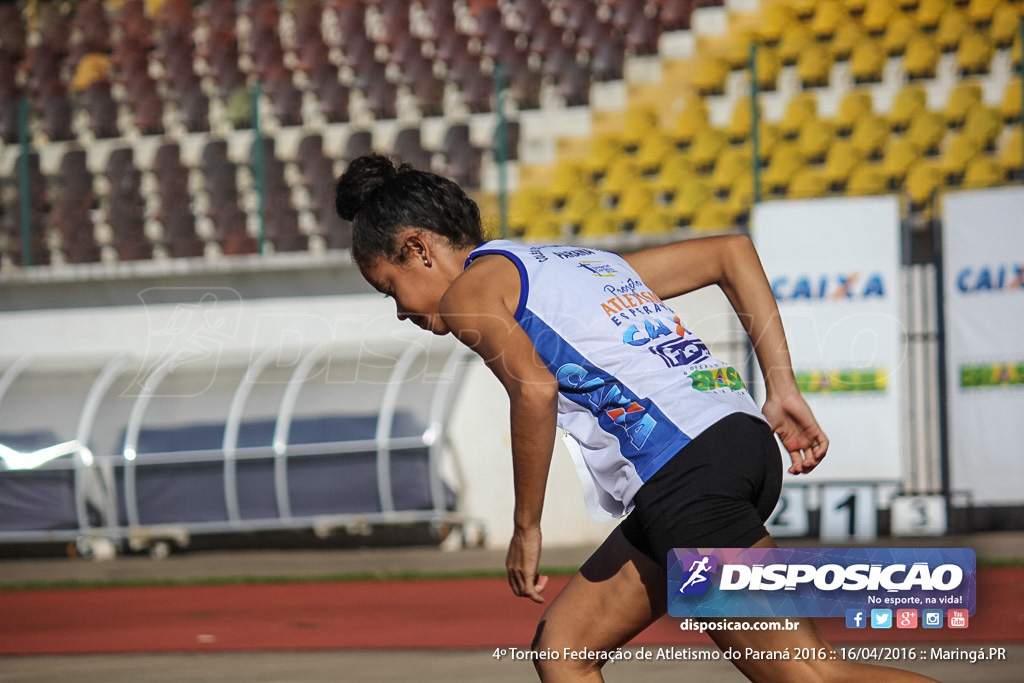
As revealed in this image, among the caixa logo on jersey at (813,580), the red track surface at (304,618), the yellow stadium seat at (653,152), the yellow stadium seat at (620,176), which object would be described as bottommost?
the red track surface at (304,618)

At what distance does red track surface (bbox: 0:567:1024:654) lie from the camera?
723cm

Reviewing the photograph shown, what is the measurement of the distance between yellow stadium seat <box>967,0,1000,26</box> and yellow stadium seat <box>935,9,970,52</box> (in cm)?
9

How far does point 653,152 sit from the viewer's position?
16500 mm

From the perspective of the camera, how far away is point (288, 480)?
13266 mm

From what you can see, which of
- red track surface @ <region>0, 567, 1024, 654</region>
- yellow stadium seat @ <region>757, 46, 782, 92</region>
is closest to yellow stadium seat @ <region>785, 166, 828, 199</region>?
yellow stadium seat @ <region>757, 46, 782, 92</region>

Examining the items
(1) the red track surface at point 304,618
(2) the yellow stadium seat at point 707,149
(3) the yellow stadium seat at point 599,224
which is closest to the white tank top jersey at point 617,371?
(1) the red track surface at point 304,618

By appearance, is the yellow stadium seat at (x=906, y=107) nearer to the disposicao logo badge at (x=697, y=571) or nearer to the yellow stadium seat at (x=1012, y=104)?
the yellow stadium seat at (x=1012, y=104)

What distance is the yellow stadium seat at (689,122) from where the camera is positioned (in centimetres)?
1653

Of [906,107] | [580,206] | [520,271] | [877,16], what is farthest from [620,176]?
[520,271]

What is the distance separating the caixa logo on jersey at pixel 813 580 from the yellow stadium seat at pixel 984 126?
12.6m

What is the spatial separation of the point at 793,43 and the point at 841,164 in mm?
2280

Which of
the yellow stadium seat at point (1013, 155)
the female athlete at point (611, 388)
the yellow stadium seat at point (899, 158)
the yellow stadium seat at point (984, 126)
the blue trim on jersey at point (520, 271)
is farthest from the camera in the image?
the yellow stadium seat at point (899, 158)

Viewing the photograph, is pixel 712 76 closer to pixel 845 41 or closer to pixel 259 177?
pixel 845 41

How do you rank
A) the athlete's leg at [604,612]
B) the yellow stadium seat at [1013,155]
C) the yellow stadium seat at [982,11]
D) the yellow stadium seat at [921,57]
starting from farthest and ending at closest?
the yellow stadium seat at [921,57]
the yellow stadium seat at [982,11]
the yellow stadium seat at [1013,155]
the athlete's leg at [604,612]
